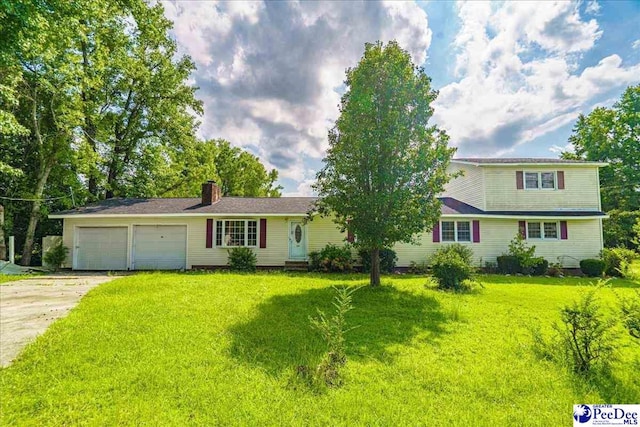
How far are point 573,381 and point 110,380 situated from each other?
6.20m

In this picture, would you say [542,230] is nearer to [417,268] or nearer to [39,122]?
[417,268]

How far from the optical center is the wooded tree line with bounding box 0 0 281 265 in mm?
16719

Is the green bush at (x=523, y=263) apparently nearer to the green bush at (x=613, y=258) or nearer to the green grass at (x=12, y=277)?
the green bush at (x=613, y=258)

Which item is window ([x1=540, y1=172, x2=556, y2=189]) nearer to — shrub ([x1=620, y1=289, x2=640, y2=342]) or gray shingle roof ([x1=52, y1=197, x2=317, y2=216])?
gray shingle roof ([x1=52, y1=197, x2=317, y2=216])

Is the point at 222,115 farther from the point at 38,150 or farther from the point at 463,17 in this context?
the point at 463,17

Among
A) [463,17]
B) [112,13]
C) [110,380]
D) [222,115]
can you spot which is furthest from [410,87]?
[112,13]

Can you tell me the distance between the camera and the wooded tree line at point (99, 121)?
54.9ft

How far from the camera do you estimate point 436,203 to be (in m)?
9.88

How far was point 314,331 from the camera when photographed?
6246 mm

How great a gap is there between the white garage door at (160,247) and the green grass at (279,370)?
27.4ft

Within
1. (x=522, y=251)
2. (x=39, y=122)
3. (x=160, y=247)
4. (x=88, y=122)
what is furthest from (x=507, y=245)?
(x=39, y=122)

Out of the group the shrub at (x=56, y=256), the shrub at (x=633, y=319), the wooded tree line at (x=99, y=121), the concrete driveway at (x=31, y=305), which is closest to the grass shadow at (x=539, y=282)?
the shrub at (x=633, y=319)

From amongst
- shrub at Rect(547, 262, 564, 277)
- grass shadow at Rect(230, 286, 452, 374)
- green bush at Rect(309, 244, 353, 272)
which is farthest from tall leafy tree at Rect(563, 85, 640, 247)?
grass shadow at Rect(230, 286, 452, 374)

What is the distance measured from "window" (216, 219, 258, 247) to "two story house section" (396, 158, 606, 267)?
758 centimetres
